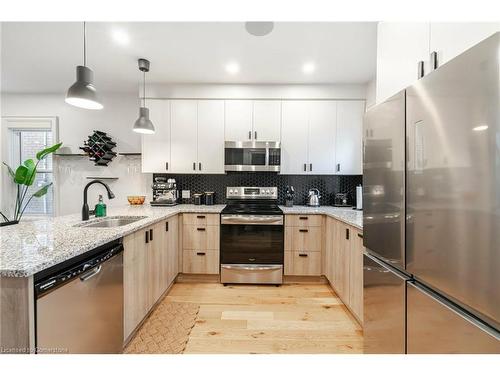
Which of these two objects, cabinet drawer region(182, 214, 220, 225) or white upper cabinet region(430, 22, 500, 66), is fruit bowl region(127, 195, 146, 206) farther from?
white upper cabinet region(430, 22, 500, 66)

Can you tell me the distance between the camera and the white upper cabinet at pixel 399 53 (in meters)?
1.14

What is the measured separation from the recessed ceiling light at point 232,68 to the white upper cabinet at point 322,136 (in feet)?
3.57

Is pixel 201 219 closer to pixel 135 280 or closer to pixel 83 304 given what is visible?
pixel 135 280

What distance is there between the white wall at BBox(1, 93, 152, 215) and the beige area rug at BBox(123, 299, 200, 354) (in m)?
1.87

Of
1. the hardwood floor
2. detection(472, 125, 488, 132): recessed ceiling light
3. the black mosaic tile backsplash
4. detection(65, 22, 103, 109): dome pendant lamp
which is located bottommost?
the hardwood floor

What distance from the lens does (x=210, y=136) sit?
3.08m

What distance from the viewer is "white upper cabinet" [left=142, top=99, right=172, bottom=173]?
3070 millimetres

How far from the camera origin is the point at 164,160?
3.12 m

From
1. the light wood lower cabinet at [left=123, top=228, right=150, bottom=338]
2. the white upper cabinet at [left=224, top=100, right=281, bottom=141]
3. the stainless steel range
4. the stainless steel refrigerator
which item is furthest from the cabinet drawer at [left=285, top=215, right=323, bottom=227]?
the light wood lower cabinet at [left=123, top=228, right=150, bottom=338]

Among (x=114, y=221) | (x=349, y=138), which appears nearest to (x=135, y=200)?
(x=114, y=221)
